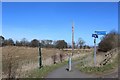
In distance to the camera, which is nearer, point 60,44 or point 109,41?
point 109,41

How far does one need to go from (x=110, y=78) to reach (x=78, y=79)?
1901mm

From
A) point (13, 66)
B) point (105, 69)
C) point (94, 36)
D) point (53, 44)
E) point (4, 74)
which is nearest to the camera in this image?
point (13, 66)

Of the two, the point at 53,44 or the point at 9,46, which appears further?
the point at 53,44

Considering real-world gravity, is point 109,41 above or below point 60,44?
below

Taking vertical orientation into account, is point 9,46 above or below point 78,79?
above

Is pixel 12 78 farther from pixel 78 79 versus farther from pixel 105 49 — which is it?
pixel 105 49

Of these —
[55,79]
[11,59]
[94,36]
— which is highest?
[94,36]

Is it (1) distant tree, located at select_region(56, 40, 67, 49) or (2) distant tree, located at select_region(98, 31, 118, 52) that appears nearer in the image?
(2) distant tree, located at select_region(98, 31, 118, 52)

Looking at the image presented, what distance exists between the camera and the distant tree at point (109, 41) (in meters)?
51.1

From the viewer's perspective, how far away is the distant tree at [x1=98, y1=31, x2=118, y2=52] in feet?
168

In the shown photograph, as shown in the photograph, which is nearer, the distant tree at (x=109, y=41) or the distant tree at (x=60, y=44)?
the distant tree at (x=109, y=41)

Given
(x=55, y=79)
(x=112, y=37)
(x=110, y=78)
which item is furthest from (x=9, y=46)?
(x=112, y=37)

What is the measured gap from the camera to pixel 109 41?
178ft

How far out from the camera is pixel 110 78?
56.2ft
